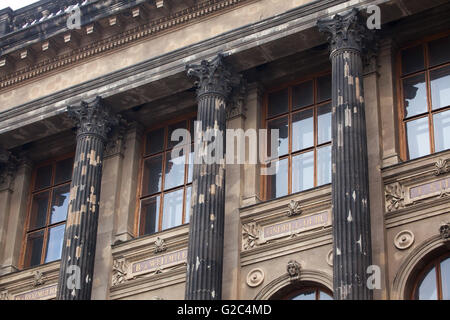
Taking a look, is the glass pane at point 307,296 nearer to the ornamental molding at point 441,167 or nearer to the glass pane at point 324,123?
the ornamental molding at point 441,167

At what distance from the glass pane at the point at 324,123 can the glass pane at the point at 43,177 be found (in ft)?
27.2

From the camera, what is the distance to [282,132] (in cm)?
2734

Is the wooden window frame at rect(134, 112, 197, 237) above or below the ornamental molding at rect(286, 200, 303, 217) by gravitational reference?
above

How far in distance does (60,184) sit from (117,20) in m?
4.94

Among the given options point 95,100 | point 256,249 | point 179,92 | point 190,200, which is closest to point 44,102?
point 95,100

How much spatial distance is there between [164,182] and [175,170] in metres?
0.43

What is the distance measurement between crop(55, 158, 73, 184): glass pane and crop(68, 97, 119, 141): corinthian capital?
7.07 feet

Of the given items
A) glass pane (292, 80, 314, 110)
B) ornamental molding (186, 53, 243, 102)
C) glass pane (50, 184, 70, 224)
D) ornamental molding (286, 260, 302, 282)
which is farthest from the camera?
glass pane (50, 184, 70, 224)

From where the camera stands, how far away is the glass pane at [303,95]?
27391mm

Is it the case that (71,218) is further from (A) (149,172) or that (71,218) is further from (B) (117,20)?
(B) (117,20)

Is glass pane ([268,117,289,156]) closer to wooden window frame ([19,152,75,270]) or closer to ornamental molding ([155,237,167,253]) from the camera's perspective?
ornamental molding ([155,237,167,253])

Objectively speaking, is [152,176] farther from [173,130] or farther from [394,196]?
[394,196]

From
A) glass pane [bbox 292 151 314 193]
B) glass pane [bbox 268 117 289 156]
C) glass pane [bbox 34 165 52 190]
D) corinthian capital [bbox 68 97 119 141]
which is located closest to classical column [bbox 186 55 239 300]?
glass pane [bbox 268 117 289 156]

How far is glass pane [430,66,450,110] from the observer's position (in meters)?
25.5
